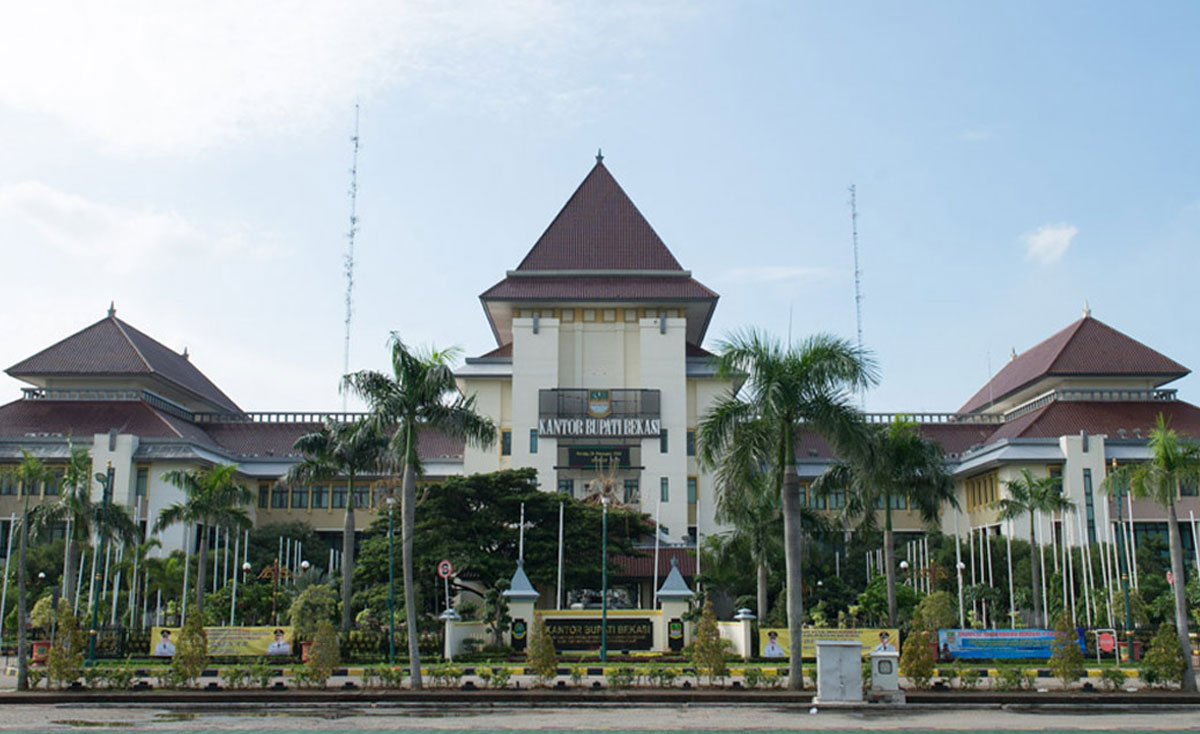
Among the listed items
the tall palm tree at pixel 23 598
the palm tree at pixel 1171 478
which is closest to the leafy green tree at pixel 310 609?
the tall palm tree at pixel 23 598

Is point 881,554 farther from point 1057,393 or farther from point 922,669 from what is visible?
point 922,669

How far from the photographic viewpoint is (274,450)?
59.5 meters

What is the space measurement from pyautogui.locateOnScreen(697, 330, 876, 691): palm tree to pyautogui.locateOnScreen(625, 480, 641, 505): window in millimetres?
28132

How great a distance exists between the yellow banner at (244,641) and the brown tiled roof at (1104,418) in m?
36.4

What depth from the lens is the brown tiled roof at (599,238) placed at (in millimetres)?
56125

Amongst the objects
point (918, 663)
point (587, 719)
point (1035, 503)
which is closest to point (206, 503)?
point (587, 719)

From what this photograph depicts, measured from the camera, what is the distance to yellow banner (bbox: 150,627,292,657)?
1217 inches

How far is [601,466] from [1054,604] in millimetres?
20454

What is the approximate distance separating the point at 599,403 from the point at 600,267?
7.40 m

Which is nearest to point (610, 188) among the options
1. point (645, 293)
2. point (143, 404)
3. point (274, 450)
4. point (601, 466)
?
point (645, 293)

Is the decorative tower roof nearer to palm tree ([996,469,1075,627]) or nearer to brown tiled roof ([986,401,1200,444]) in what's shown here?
palm tree ([996,469,1075,627])

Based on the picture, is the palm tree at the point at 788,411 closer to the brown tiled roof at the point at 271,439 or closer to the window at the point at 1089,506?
the window at the point at 1089,506

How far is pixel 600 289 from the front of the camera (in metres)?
54.7

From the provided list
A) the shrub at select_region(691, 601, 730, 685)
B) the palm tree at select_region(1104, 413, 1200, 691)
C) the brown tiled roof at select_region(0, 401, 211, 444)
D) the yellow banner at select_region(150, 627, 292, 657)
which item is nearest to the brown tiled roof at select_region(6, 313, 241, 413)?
the brown tiled roof at select_region(0, 401, 211, 444)
